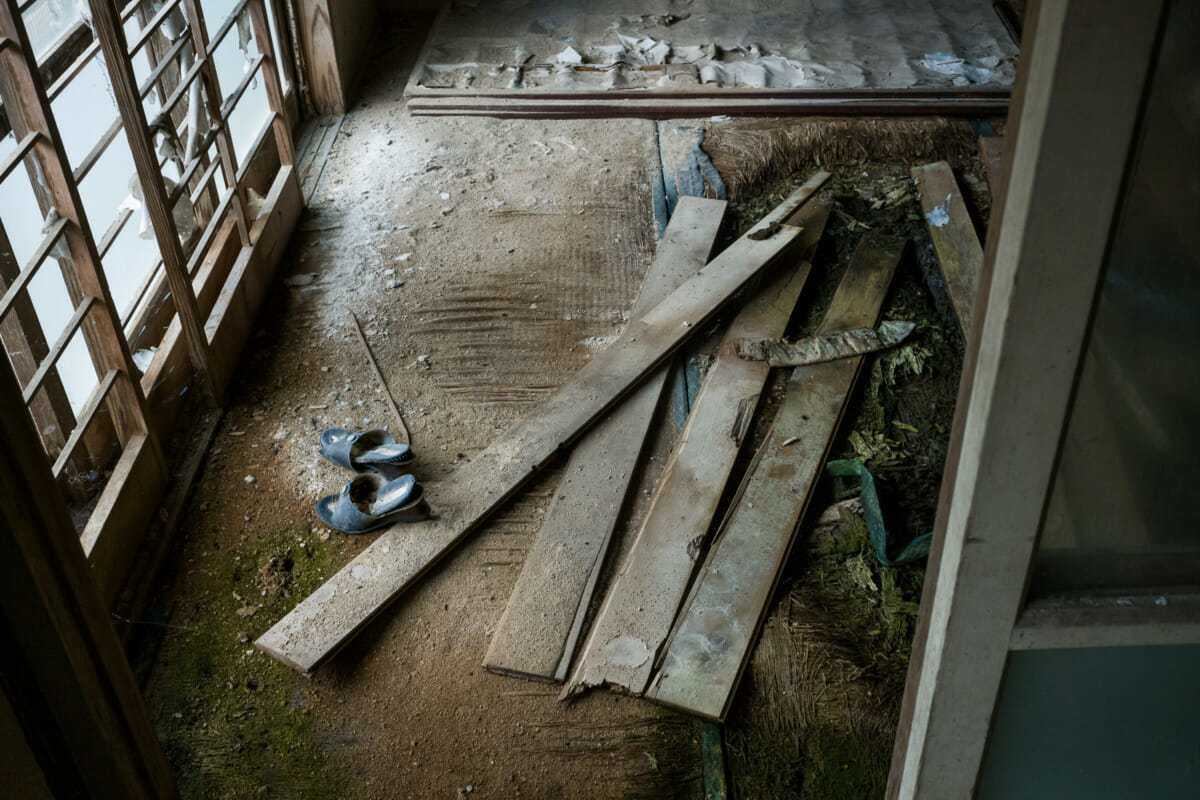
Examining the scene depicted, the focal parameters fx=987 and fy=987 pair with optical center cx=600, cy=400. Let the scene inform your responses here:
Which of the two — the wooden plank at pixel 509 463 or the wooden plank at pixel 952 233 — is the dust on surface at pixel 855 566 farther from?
the wooden plank at pixel 509 463

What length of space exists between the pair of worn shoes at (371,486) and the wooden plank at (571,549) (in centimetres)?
39

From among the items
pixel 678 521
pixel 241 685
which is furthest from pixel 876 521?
pixel 241 685

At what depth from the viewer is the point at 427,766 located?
2.32m

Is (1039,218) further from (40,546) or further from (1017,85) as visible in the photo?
(40,546)

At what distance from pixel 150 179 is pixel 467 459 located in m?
1.22

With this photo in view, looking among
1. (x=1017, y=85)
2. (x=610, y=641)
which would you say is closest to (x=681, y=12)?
(x=610, y=641)

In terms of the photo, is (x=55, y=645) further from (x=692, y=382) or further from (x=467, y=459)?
(x=692, y=382)

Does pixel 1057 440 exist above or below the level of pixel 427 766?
above

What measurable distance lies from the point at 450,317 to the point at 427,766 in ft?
5.91

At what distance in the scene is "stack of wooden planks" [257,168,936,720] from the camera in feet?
8.18

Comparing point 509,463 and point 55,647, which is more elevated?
point 55,647

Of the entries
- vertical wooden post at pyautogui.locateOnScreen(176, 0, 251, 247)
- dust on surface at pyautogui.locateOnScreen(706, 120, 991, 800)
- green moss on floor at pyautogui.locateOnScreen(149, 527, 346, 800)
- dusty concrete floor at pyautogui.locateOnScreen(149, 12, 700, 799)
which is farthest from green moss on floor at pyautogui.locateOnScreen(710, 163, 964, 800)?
vertical wooden post at pyautogui.locateOnScreen(176, 0, 251, 247)

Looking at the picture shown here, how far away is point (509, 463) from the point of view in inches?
118

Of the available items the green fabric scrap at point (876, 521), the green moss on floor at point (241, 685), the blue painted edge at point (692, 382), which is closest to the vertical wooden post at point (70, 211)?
the green moss on floor at point (241, 685)
